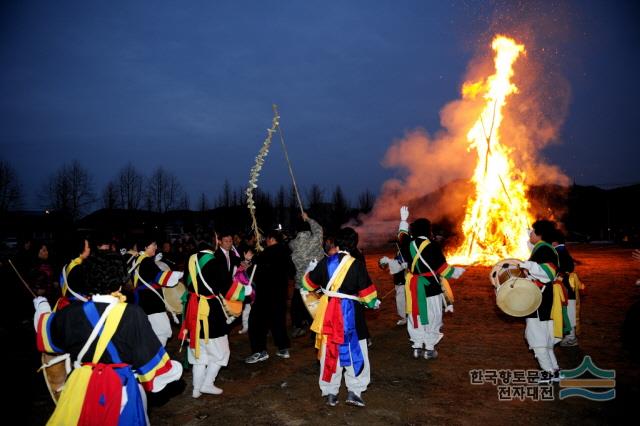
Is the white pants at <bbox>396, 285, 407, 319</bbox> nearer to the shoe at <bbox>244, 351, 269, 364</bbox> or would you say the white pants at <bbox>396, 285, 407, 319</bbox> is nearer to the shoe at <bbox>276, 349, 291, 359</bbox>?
the shoe at <bbox>276, 349, 291, 359</bbox>

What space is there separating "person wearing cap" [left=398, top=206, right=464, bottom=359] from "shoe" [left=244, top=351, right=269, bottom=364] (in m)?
2.65

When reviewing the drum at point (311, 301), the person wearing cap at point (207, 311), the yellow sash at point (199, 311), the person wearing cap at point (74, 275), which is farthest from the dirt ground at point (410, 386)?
the person wearing cap at point (74, 275)

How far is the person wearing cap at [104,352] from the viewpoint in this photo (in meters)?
2.76

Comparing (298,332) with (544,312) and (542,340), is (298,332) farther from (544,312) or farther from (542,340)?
(544,312)

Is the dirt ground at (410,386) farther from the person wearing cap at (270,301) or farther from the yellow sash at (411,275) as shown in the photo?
the yellow sash at (411,275)

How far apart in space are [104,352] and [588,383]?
593 centimetres

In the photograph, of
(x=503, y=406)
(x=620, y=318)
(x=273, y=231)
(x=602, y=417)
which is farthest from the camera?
(x=620, y=318)

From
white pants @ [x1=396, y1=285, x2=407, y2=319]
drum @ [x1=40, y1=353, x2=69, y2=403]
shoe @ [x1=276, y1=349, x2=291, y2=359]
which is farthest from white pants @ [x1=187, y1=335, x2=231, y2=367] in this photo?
white pants @ [x1=396, y1=285, x2=407, y2=319]

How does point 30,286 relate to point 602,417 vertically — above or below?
above

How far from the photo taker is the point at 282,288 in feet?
25.0

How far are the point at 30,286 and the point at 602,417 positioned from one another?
11109mm

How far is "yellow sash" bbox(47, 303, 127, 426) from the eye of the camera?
2.72 meters

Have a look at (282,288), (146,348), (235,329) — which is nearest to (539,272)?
(282,288)

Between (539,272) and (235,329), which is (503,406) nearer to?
(539,272)
